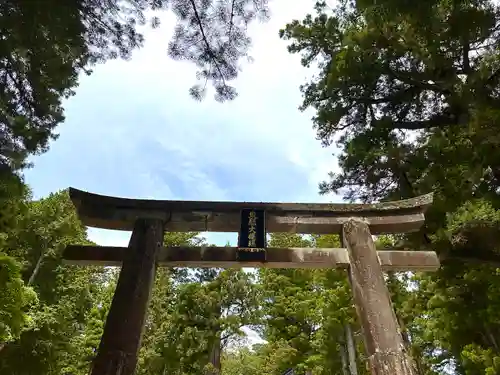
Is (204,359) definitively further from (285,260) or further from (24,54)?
(24,54)

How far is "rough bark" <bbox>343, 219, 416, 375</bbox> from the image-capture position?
13.0 ft

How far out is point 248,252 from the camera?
16.2ft

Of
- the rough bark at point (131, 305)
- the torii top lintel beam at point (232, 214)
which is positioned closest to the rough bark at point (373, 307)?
the torii top lintel beam at point (232, 214)

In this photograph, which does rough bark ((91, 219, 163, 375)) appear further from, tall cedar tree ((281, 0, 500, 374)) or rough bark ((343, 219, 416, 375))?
tall cedar tree ((281, 0, 500, 374))

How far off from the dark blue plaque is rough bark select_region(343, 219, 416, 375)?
126 cm

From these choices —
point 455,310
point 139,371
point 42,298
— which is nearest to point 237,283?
point 139,371

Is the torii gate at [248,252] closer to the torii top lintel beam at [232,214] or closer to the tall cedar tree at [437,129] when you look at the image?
the torii top lintel beam at [232,214]

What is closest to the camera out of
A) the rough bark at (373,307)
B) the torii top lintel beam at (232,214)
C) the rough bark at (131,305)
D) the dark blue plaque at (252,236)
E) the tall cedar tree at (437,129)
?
the rough bark at (131,305)

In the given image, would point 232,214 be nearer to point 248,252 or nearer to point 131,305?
point 248,252

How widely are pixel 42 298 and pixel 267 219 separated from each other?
12.2 metres

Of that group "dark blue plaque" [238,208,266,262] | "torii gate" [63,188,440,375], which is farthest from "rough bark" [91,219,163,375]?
"dark blue plaque" [238,208,266,262]

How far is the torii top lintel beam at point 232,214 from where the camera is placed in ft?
17.3

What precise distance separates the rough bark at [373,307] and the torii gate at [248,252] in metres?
0.01

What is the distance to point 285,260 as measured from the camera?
4945 mm
